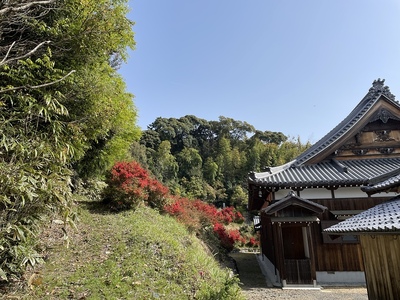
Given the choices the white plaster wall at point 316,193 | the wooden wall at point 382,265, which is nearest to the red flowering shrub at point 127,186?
the white plaster wall at point 316,193

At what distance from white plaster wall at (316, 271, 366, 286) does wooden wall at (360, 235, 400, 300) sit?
13.6 feet

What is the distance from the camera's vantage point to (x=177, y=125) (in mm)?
47219

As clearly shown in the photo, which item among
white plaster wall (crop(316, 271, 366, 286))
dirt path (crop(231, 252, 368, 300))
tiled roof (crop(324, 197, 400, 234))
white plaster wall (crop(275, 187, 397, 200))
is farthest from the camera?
white plaster wall (crop(275, 187, 397, 200))

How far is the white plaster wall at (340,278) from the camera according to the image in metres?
8.14

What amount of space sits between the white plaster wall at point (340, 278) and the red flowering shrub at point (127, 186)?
277 inches

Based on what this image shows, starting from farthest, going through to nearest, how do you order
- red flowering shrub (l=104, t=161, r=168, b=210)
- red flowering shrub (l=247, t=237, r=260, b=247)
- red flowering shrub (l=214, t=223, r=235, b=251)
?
red flowering shrub (l=247, t=237, r=260, b=247) → red flowering shrub (l=214, t=223, r=235, b=251) → red flowering shrub (l=104, t=161, r=168, b=210)

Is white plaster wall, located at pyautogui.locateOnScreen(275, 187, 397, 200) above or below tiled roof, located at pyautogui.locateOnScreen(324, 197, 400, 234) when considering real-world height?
above

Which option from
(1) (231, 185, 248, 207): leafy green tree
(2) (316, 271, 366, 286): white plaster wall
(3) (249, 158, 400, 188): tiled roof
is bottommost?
(2) (316, 271, 366, 286): white plaster wall

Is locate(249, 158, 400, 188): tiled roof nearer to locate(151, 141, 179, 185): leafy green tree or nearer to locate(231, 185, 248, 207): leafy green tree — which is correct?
locate(231, 185, 248, 207): leafy green tree

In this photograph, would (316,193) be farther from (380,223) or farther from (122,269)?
(122,269)

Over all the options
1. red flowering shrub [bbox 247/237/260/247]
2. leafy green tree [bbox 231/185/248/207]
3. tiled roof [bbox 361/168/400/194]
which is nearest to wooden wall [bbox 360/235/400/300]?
tiled roof [bbox 361/168/400/194]

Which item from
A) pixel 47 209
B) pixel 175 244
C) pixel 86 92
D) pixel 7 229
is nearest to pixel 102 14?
pixel 86 92

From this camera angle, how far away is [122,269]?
514 centimetres

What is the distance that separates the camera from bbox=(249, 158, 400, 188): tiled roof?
8750 mm
